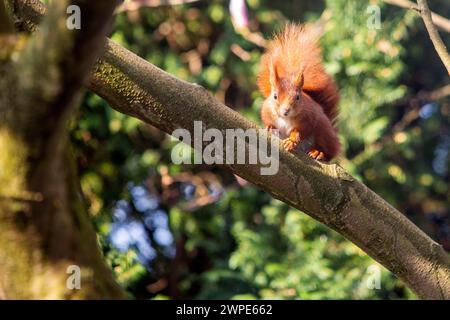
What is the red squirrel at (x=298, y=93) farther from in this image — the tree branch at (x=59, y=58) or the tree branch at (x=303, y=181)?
the tree branch at (x=59, y=58)

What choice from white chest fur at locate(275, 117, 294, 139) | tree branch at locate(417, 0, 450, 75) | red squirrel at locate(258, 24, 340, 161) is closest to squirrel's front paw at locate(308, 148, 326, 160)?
red squirrel at locate(258, 24, 340, 161)

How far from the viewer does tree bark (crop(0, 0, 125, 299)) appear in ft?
3.87

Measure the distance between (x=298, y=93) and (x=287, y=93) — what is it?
2.2 inches

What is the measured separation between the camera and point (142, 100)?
1978 millimetres

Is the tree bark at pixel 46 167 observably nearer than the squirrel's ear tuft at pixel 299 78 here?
Yes

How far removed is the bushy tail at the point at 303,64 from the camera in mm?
2965

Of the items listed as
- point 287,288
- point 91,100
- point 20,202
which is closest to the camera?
point 20,202

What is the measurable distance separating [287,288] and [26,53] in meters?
2.50

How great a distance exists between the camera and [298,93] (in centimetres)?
297

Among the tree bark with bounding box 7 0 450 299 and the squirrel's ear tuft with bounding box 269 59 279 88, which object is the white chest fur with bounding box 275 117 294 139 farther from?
the tree bark with bounding box 7 0 450 299

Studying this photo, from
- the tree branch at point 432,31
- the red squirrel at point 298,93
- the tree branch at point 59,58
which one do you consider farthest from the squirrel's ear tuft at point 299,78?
the tree branch at point 59,58

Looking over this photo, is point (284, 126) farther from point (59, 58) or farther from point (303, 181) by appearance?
point (59, 58)
